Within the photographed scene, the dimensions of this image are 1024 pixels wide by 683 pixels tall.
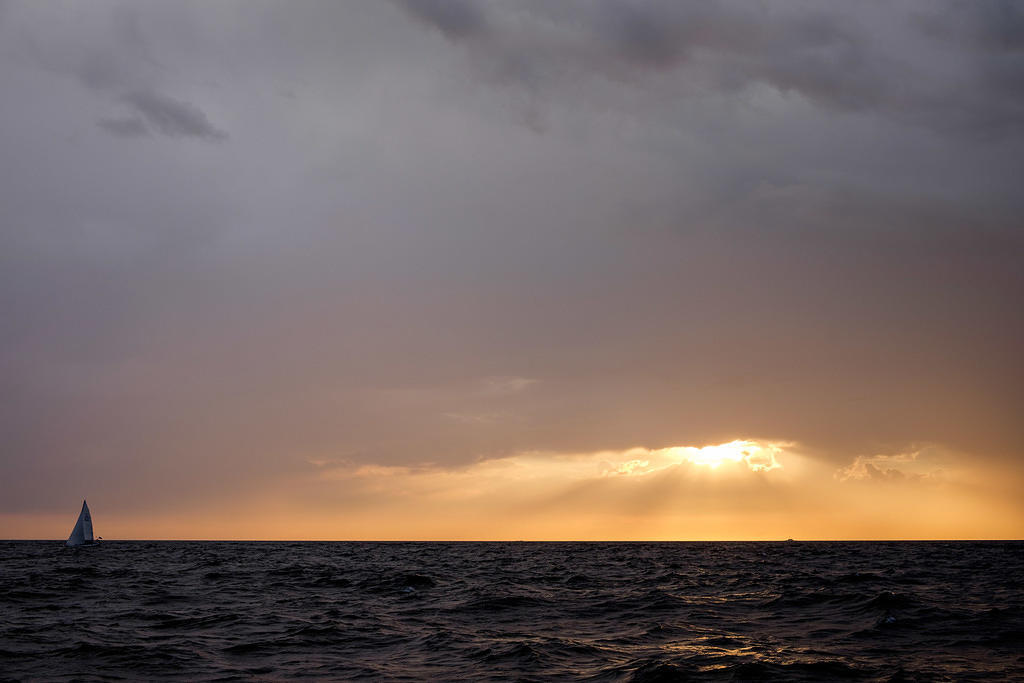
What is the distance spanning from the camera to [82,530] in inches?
4434

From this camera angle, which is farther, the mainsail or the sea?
the mainsail

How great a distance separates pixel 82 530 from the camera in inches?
4434

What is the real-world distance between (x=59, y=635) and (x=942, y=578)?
48.8 metres

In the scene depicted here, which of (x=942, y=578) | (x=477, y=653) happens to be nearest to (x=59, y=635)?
(x=477, y=653)

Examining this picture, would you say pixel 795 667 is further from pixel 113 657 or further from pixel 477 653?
pixel 113 657

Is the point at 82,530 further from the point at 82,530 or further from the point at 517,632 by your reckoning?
the point at 517,632

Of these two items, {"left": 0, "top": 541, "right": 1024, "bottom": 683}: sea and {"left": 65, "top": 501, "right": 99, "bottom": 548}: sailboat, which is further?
{"left": 65, "top": 501, "right": 99, "bottom": 548}: sailboat

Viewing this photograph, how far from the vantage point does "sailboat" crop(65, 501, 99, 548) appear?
111000 millimetres

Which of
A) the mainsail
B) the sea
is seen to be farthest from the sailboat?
the sea

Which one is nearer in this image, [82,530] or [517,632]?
[517,632]

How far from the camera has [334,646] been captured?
21922 millimetres

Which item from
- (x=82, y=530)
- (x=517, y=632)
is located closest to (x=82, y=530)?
(x=82, y=530)

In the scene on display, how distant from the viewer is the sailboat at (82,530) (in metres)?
111

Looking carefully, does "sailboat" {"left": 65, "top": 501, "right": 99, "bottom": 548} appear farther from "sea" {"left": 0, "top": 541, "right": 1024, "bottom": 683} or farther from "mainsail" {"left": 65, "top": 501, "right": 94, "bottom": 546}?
"sea" {"left": 0, "top": 541, "right": 1024, "bottom": 683}
